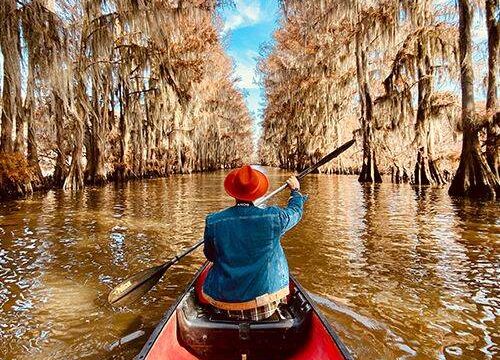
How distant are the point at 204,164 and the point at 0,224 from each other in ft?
146

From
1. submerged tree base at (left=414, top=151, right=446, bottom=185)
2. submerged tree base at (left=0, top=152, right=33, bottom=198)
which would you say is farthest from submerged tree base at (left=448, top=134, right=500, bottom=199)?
submerged tree base at (left=0, top=152, right=33, bottom=198)

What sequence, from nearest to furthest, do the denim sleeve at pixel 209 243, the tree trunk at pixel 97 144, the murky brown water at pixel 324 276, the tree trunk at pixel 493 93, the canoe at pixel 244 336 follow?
the canoe at pixel 244 336 → the denim sleeve at pixel 209 243 → the murky brown water at pixel 324 276 → the tree trunk at pixel 493 93 → the tree trunk at pixel 97 144

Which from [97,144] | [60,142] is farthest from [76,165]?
[97,144]

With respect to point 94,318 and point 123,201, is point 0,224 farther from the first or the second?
point 94,318

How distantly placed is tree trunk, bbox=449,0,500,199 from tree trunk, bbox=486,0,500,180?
0.30 m

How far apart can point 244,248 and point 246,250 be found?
A: 0.02 m

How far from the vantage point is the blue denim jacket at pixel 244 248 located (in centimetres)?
347

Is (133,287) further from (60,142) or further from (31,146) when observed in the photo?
(60,142)

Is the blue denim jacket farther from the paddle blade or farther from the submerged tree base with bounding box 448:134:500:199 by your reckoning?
the submerged tree base with bounding box 448:134:500:199

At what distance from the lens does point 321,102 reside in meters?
34.0

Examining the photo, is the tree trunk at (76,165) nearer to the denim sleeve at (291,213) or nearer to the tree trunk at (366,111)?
the tree trunk at (366,111)

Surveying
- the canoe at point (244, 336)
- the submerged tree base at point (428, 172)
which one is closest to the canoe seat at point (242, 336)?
the canoe at point (244, 336)

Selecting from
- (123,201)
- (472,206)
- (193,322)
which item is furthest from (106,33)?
(193,322)

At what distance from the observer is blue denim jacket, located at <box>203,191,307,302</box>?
3475 mm
